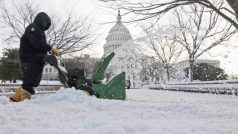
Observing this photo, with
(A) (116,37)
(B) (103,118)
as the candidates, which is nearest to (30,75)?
(B) (103,118)

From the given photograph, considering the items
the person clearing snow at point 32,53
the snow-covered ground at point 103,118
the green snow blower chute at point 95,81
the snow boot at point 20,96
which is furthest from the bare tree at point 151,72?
the snow-covered ground at point 103,118

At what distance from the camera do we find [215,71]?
4638 centimetres

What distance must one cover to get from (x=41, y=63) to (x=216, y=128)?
4504mm

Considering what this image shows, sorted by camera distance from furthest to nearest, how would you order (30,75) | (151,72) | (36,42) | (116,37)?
(151,72) < (116,37) < (30,75) < (36,42)

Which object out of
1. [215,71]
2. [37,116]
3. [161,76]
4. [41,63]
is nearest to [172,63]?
[215,71]

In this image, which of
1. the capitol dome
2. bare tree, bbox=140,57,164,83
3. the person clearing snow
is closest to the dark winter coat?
the person clearing snow

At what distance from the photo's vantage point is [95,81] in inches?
344

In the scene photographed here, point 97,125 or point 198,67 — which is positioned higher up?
point 198,67

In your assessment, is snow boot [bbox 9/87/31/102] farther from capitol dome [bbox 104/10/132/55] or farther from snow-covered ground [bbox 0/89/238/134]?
capitol dome [bbox 104/10/132/55]

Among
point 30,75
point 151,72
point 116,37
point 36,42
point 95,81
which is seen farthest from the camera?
point 151,72

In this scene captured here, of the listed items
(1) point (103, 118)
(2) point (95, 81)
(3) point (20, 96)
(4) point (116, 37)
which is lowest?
(1) point (103, 118)

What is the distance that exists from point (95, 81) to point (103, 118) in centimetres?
416

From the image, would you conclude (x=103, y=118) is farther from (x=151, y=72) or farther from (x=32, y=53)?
(x=151, y=72)

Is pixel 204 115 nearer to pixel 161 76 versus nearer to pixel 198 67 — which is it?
pixel 198 67
